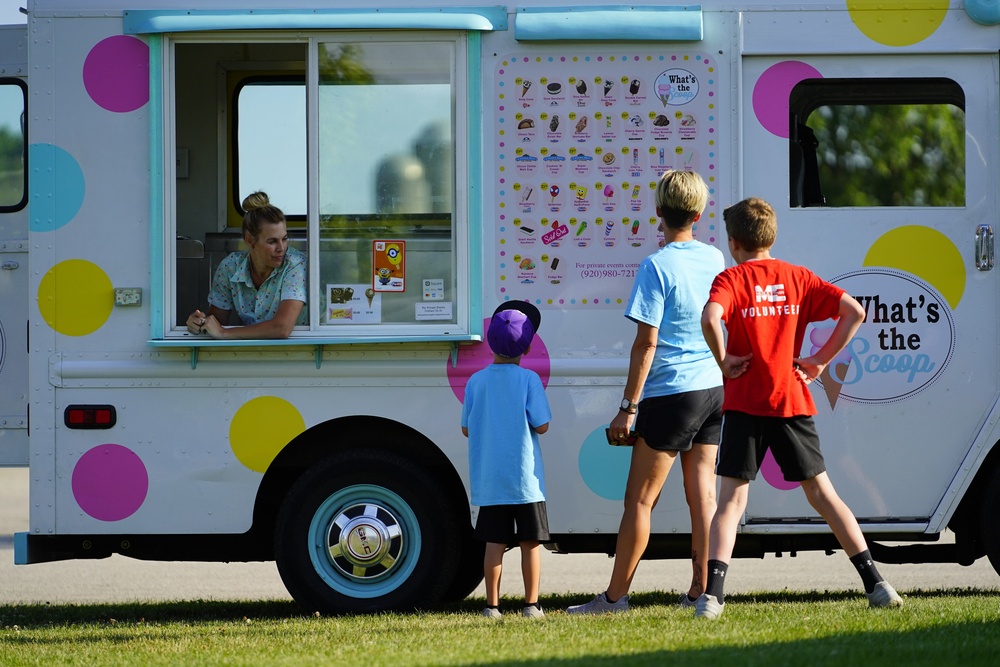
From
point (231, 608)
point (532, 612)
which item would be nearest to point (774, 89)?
point (532, 612)

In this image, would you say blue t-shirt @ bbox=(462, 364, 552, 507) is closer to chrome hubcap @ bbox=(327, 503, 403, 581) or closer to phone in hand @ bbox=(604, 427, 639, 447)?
phone in hand @ bbox=(604, 427, 639, 447)

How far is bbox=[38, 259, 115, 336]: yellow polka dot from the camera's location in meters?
5.63

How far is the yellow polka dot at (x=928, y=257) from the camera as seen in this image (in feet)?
18.2

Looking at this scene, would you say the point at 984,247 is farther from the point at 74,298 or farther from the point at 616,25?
the point at 74,298

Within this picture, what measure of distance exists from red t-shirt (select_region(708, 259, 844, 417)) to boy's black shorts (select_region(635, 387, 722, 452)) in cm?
17

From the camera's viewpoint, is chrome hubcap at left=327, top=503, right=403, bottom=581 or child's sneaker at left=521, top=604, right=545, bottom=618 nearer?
child's sneaker at left=521, top=604, right=545, bottom=618

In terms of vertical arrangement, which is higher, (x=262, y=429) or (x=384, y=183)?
(x=384, y=183)

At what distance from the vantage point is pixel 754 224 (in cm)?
504

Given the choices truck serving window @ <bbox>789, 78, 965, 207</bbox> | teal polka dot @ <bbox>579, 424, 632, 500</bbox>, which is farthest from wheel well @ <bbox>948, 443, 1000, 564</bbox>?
teal polka dot @ <bbox>579, 424, 632, 500</bbox>

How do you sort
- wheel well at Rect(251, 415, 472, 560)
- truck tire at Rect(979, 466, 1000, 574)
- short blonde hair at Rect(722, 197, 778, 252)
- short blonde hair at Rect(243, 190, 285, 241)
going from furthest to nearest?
1. short blonde hair at Rect(243, 190, 285, 241)
2. wheel well at Rect(251, 415, 472, 560)
3. truck tire at Rect(979, 466, 1000, 574)
4. short blonde hair at Rect(722, 197, 778, 252)

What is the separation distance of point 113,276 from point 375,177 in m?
1.26

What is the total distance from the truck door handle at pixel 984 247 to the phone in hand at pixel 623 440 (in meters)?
1.73

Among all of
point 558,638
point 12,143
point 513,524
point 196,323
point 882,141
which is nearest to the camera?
point 558,638

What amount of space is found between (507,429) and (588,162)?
4.17 ft
